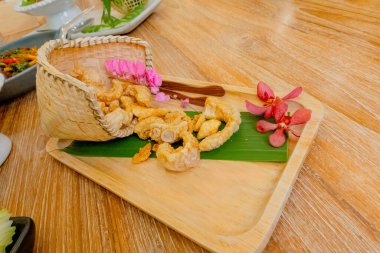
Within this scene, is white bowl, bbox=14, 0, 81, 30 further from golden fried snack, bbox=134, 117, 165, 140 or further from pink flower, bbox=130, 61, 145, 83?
golden fried snack, bbox=134, 117, 165, 140

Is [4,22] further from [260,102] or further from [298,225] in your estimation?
[298,225]

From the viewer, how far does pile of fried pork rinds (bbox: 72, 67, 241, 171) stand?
90cm

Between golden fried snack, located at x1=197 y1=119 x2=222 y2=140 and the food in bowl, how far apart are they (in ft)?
3.71

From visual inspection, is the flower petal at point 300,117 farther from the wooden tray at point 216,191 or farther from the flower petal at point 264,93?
the flower petal at point 264,93

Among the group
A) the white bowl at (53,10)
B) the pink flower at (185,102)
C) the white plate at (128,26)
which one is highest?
the white bowl at (53,10)

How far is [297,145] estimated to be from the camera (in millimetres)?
859

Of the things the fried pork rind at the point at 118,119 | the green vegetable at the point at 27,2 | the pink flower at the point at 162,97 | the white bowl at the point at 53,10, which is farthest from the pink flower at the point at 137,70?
the green vegetable at the point at 27,2

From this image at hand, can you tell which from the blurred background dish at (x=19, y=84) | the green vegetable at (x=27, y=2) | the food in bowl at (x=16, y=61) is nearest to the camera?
the blurred background dish at (x=19, y=84)

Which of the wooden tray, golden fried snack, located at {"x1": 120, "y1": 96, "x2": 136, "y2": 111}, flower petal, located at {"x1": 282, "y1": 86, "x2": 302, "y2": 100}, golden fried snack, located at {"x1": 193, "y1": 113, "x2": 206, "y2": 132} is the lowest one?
the wooden tray

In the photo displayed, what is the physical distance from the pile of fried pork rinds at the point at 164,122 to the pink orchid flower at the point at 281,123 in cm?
10

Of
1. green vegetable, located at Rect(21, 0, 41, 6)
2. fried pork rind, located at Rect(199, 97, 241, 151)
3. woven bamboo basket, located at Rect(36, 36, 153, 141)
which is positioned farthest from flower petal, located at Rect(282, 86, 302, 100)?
green vegetable, located at Rect(21, 0, 41, 6)

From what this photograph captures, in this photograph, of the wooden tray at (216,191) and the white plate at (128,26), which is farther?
the white plate at (128,26)

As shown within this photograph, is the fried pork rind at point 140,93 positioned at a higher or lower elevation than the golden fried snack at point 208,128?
higher

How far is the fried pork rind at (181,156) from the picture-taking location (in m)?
0.87
